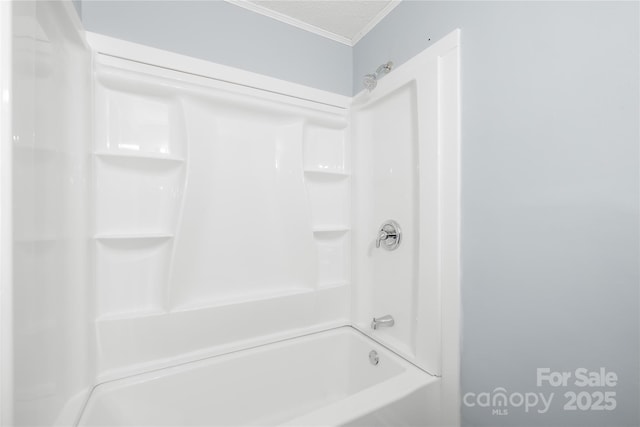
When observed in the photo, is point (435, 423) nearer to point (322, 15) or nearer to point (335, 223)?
point (335, 223)

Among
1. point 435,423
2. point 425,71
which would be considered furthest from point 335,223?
point 435,423

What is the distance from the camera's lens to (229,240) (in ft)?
4.24

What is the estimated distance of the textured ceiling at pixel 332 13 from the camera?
132 cm

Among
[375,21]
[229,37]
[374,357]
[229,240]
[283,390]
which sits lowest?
[283,390]

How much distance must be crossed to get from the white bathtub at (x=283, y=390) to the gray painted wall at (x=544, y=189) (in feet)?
0.87

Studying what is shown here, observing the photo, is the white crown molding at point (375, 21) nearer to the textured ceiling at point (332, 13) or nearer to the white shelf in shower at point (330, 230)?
the textured ceiling at point (332, 13)

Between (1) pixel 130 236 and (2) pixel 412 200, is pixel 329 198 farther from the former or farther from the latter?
(1) pixel 130 236

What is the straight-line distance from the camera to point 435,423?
1.00 meters

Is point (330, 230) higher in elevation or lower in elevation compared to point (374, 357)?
higher

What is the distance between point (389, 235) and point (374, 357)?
616 mm

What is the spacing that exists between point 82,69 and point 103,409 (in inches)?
49.8

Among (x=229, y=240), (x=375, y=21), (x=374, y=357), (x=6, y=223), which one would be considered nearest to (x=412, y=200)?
(x=374, y=357)

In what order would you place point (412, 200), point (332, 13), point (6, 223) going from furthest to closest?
point (332, 13), point (412, 200), point (6, 223)

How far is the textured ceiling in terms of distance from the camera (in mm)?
Answer: 1318
